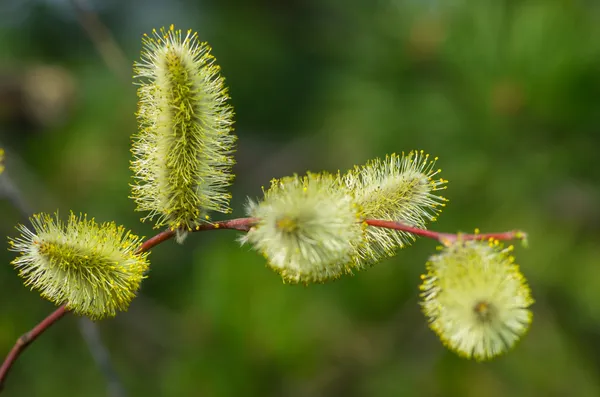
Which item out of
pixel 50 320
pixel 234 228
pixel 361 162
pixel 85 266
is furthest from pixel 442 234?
pixel 361 162

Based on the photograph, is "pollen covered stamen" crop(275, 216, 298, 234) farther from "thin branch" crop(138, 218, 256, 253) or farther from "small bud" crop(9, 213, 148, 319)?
"small bud" crop(9, 213, 148, 319)

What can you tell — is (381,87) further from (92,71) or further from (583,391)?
(92,71)

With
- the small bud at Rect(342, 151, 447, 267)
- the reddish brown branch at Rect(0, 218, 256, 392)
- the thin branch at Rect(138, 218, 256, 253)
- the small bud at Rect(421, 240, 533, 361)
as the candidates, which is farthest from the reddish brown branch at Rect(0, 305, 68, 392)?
the small bud at Rect(421, 240, 533, 361)

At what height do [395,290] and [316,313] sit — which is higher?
[395,290]

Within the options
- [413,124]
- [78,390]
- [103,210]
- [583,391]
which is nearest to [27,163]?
[103,210]

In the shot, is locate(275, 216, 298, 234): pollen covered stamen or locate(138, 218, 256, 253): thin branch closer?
locate(275, 216, 298, 234): pollen covered stamen
